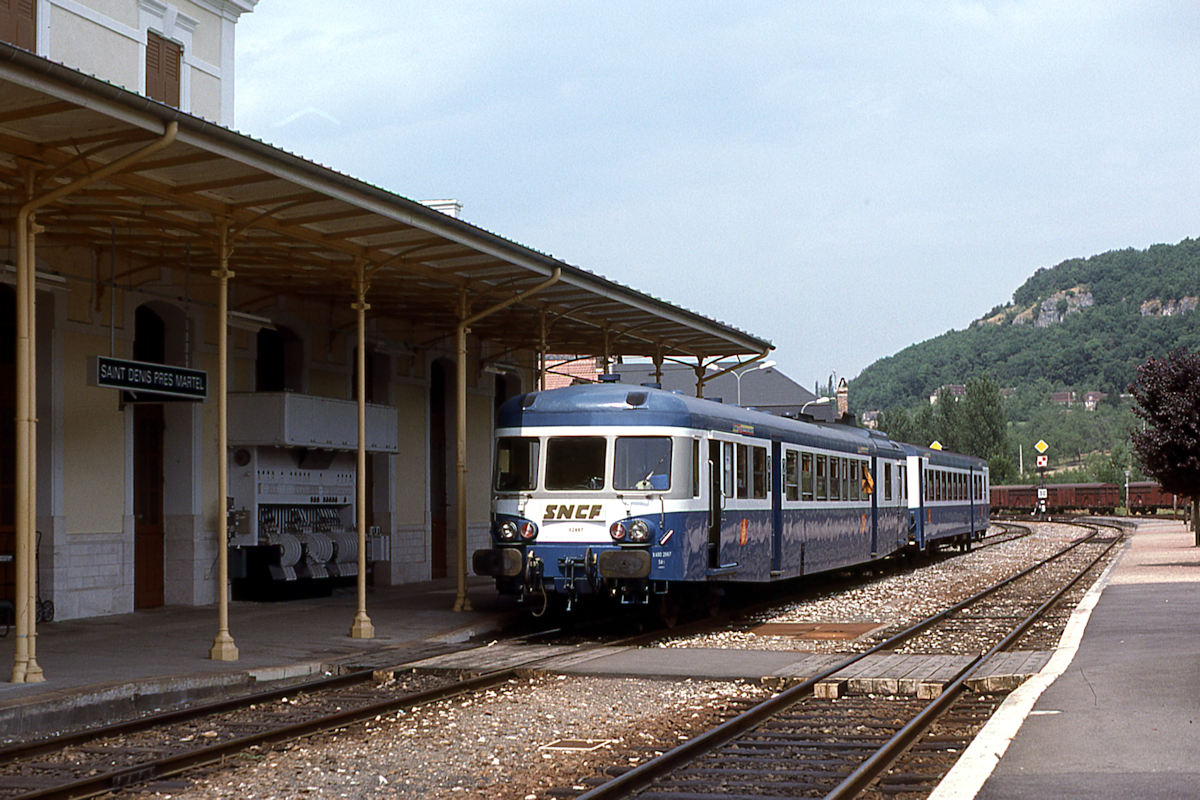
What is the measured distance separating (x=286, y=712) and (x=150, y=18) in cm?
1488

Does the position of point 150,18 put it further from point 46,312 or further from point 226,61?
point 46,312

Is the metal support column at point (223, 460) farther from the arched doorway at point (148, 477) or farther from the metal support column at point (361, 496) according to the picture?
the arched doorway at point (148, 477)

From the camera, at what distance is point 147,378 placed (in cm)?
1515

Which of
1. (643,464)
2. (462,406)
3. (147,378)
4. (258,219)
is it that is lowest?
(643,464)

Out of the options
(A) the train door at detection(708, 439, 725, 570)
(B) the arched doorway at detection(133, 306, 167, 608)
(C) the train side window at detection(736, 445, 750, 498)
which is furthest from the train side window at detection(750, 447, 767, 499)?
(B) the arched doorway at detection(133, 306, 167, 608)

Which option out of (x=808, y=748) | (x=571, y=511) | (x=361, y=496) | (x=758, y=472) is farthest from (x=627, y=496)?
(x=808, y=748)

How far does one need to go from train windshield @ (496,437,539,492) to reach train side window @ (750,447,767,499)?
10.7 ft

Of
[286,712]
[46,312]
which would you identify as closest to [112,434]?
[46,312]

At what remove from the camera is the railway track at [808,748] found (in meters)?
7.79

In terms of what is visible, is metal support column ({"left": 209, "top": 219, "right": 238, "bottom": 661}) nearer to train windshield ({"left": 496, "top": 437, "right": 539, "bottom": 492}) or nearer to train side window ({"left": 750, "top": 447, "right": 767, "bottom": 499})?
train windshield ({"left": 496, "top": 437, "right": 539, "bottom": 492})

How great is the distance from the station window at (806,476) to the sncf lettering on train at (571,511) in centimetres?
556

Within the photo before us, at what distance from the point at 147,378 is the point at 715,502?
648cm

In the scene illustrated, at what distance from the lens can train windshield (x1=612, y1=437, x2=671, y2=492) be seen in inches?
607

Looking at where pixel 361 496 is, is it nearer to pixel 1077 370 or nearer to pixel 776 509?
pixel 776 509
